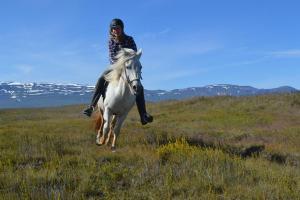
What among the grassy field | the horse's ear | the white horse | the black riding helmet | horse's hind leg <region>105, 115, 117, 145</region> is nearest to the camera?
the grassy field

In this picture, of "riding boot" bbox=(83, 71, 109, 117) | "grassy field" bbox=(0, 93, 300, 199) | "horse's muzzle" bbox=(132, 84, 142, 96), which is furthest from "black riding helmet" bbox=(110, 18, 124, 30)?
"grassy field" bbox=(0, 93, 300, 199)

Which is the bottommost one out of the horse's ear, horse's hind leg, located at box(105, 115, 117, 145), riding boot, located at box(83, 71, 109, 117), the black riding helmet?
horse's hind leg, located at box(105, 115, 117, 145)

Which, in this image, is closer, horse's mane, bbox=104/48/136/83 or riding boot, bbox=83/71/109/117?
horse's mane, bbox=104/48/136/83

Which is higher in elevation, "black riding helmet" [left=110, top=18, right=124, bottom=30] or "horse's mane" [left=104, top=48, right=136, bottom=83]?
"black riding helmet" [left=110, top=18, right=124, bottom=30]

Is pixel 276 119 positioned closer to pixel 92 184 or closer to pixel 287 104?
pixel 287 104

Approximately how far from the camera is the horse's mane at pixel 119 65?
1218 centimetres

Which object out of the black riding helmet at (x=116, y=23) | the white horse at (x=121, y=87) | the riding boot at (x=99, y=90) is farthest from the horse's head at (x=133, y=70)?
the riding boot at (x=99, y=90)

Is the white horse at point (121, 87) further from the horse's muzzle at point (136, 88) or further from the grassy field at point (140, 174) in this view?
the grassy field at point (140, 174)

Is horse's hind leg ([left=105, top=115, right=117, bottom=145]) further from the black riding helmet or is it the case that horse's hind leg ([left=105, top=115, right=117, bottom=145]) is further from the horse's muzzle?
the black riding helmet

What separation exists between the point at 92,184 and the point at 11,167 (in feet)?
5.91

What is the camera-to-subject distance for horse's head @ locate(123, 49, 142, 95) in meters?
11.5

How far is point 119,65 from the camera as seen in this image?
12297mm

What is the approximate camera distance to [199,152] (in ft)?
34.0

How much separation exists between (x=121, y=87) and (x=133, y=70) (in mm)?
652
